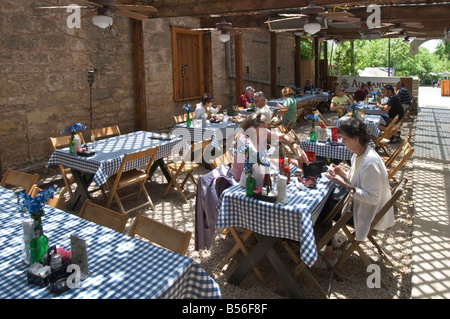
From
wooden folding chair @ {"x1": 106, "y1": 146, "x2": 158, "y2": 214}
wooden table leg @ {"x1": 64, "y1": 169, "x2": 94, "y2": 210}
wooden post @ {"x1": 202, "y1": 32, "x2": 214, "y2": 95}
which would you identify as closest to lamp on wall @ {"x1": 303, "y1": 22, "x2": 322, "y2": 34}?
wooden folding chair @ {"x1": 106, "y1": 146, "x2": 158, "y2": 214}

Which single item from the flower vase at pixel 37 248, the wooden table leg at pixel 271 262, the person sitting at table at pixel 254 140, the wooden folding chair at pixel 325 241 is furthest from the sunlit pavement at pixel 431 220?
the flower vase at pixel 37 248

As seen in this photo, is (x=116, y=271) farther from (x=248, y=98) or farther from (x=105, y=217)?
(x=248, y=98)

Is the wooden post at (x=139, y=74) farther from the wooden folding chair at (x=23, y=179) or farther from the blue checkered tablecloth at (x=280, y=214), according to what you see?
the blue checkered tablecloth at (x=280, y=214)

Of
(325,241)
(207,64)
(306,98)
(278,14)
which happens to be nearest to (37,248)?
(325,241)

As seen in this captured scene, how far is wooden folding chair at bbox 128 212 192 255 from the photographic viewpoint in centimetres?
230

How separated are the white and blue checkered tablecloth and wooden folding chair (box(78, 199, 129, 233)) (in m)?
1.32

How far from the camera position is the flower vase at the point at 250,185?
2941 mm

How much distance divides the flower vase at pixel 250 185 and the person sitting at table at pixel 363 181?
642 mm

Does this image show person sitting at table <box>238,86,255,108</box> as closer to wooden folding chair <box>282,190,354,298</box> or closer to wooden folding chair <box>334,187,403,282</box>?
wooden folding chair <box>282,190,354,298</box>

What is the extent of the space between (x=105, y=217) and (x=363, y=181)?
1.99 metres

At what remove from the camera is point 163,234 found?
7.95ft

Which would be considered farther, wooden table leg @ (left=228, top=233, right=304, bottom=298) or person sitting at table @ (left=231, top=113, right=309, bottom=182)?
person sitting at table @ (left=231, top=113, right=309, bottom=182)

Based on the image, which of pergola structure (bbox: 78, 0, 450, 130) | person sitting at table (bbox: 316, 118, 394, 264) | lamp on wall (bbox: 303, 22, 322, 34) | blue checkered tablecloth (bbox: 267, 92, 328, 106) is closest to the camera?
person sitting at table (bbox: 316, 118, 394, 264)

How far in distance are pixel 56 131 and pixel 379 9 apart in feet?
24.2
